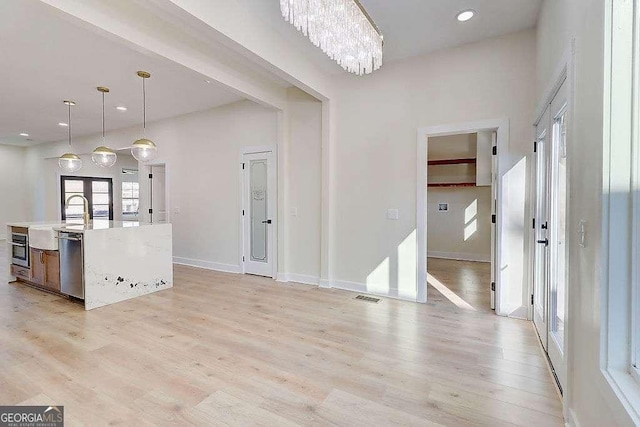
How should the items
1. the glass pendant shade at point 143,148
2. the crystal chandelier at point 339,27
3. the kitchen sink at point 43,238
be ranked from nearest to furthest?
the crystal chandelier at point 339,27
the kitchen sink at point 43,238
the glass pendant shade at point 143,148

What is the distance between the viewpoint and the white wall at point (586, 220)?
51.1 inches

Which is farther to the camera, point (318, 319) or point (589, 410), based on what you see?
point (318, 319)

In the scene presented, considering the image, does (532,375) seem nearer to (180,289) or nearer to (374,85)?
(374,85)

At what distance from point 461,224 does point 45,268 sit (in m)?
7.54

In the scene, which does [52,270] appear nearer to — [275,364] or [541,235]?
[275,364]

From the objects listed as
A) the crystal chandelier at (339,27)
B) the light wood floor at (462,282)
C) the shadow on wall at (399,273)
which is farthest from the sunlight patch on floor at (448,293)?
the crystal chandelier at (339,27)

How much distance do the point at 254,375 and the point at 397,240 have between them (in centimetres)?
249

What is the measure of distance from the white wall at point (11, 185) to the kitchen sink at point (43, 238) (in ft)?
23.0

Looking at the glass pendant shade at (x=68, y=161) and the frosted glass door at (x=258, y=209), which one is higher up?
the glass pendant shade at (x=68, y=161)

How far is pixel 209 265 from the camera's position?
226 inches

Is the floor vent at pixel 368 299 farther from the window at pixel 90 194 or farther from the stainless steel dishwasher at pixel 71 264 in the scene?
the window at pixel 90 194

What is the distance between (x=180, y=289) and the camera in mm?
4348

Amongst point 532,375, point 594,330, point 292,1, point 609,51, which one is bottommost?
point 532,375

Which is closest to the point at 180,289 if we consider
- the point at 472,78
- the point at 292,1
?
the point at 292,1
